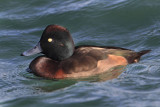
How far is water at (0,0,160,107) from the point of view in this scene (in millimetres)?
6305

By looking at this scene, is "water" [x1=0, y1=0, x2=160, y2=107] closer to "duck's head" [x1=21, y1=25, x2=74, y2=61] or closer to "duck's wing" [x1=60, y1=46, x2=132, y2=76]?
"duck's wing" [x1=60, y1=46, x2=132, y2=76]

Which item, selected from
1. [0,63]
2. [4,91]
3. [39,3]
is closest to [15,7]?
[39,3]

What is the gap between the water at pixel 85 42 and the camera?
6305 millimetres

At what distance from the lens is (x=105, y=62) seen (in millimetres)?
7992

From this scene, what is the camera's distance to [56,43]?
26.3 feet

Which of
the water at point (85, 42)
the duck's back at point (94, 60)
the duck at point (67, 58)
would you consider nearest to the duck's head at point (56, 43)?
the duck at point (67, 58)

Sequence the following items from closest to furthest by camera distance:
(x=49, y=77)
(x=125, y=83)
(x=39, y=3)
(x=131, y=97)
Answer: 1. (x=131, y=97)
2. (x=125, y=83)
3. (x=49, y=77)
4. (x=39, y=3)

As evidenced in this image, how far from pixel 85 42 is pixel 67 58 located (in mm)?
2411

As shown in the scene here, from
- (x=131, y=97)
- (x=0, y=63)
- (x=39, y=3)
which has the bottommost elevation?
(x=131, y=97)

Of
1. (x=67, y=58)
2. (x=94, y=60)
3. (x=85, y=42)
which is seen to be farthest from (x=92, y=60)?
(x=85, y=42)

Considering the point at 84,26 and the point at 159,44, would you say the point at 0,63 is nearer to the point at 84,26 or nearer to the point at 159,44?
the point at 84,26

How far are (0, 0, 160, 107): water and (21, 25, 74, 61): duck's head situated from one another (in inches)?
24.1

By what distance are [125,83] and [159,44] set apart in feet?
9.42

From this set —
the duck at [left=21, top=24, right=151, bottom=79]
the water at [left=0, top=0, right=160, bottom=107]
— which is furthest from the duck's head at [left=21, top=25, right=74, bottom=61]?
the water at [left=0, top=0, right=160, bottom=107]
